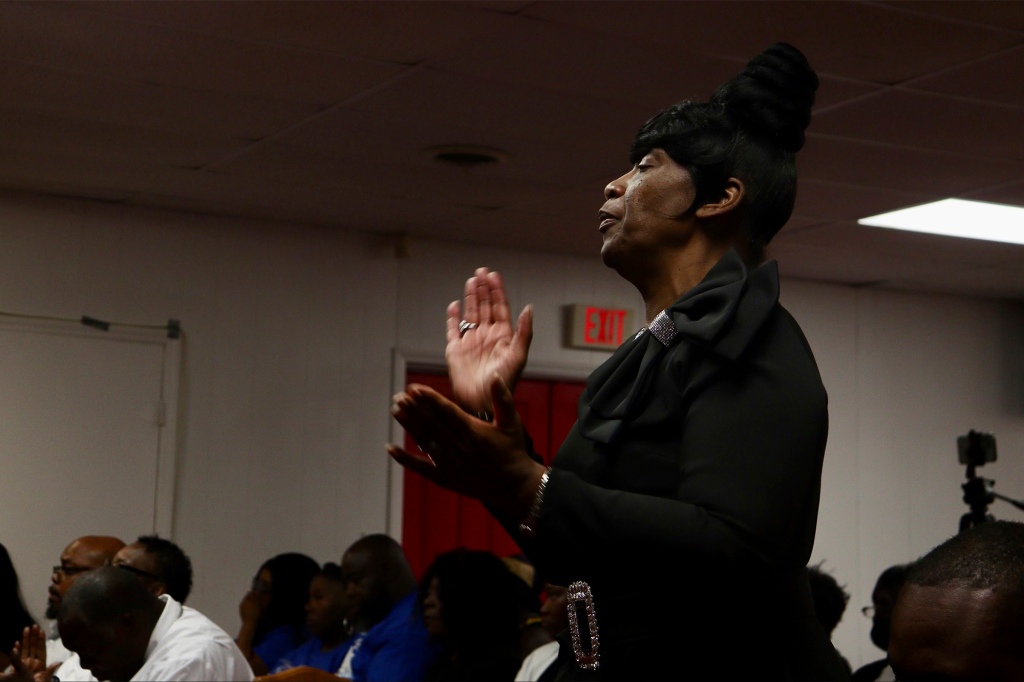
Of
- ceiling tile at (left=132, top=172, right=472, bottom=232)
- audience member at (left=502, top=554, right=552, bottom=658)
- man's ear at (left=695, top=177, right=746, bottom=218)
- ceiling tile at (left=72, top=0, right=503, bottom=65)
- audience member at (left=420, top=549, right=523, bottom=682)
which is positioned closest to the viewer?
man's ear at (left=695, top=177, right=746, bottom=218)

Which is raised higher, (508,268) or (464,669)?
(508,268)

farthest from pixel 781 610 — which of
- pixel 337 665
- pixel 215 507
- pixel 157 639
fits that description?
pixel 215 507

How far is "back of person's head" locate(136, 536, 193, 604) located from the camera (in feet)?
A: 14.7

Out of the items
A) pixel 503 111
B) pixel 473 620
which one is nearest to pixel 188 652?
pixel 473 620

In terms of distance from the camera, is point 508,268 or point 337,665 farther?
point 508,268

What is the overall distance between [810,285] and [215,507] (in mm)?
3192

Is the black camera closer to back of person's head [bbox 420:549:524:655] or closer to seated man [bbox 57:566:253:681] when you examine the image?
back of person's head [bbox 420:549:524:655]

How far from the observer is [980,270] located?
6.56m

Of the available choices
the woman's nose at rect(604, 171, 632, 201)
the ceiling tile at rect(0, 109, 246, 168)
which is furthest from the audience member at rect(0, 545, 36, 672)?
the woman's nose at rect(604, 171, 632, 201)

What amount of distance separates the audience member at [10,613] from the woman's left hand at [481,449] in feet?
11.1

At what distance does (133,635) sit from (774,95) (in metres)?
2.57

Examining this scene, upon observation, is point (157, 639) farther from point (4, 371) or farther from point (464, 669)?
point (4, 371)

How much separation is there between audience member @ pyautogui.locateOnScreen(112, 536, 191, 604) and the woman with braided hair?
10.9 feet

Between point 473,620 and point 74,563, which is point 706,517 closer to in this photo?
point 473,620
